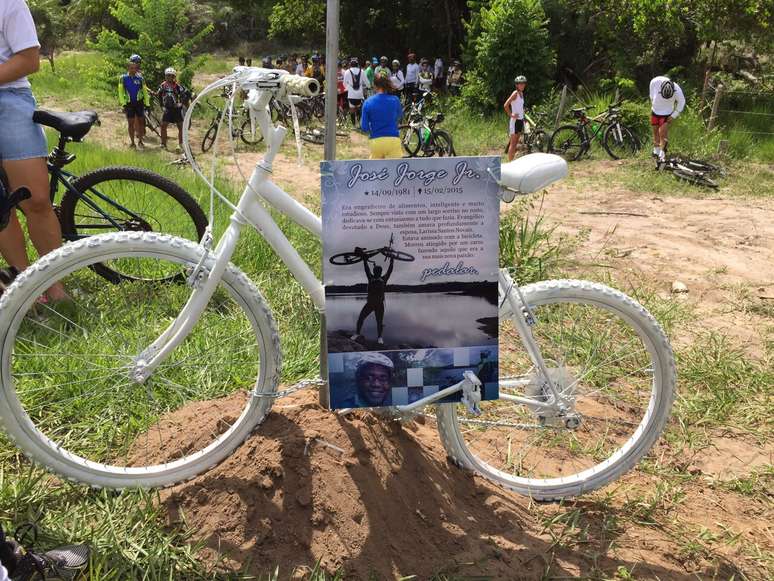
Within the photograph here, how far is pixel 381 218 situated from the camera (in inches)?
85.0

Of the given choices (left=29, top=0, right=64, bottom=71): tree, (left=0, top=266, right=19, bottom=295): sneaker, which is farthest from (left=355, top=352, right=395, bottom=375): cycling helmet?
(left=29, top=0, right=64, bottom=71): tree

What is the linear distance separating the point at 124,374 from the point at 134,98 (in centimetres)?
1175

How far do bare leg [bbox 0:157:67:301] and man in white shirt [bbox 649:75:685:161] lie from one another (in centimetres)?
1006

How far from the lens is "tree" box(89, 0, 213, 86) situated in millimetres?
16781

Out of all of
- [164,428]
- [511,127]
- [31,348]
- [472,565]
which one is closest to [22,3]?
[31,348]

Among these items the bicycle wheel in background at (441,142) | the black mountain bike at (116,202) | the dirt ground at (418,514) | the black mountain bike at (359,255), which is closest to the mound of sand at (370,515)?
the dirt ground at (418,514)

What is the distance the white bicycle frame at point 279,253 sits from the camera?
7.24 feet

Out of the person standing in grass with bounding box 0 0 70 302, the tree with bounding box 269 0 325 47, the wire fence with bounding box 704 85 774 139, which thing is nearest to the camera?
the person standing in grass with bounding box 0 0 70 302

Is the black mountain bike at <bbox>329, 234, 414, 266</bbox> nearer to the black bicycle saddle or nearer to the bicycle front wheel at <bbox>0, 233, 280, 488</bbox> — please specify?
the bicycle front wheel at <bbox>0, 233, 280, 488</bbox>

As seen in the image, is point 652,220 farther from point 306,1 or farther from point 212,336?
point 306,1

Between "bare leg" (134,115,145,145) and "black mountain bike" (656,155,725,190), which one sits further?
"bare leg" (134,115,145,145)

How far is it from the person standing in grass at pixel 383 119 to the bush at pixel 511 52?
10193mm

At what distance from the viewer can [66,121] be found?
3557mm

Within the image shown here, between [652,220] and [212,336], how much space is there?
20.9ft
